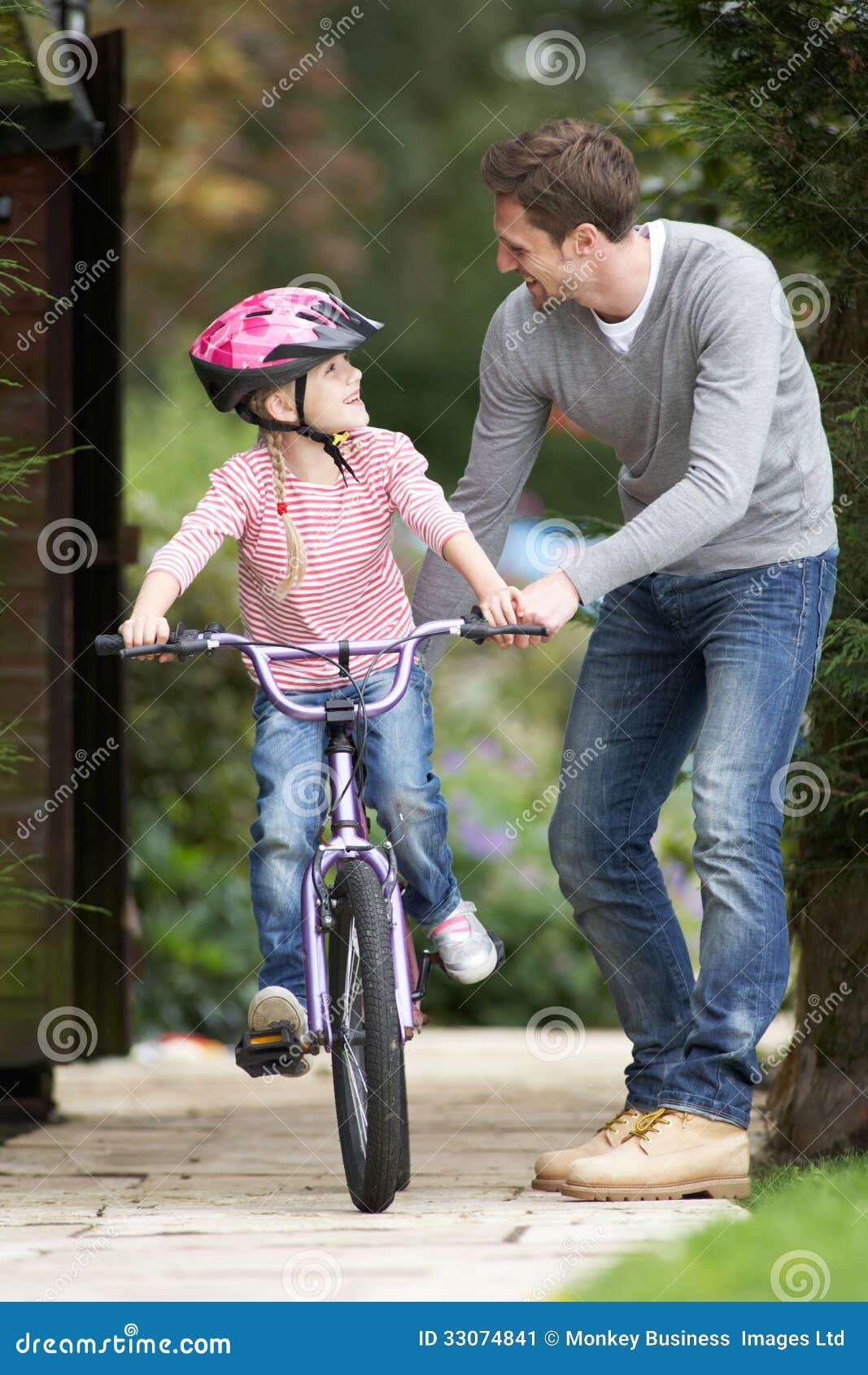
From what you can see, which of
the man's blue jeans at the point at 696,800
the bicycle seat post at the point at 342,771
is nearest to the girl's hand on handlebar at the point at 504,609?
the bicycle seat post at the point at 342,771

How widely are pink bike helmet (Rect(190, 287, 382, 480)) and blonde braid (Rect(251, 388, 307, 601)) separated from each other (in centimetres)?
2

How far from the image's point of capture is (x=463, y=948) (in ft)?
10.5

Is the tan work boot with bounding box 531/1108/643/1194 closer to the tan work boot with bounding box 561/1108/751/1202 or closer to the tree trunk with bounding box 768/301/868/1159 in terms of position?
the tan work boot with bounding box 561/1108/751/1202

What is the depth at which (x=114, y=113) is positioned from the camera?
191 inches

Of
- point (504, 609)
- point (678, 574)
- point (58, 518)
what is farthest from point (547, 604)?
point (58, 518)

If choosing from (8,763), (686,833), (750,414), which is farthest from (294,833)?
(686,833)

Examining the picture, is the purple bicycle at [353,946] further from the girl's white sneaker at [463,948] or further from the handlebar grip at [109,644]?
the girl's white sneaker at [463,948]

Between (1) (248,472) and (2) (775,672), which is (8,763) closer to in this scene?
(1) (248,472)

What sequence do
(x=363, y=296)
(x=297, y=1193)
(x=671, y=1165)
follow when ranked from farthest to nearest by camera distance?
1. (x=363, y=296)
2. (x=297, y=1193)
3. (x=671, y=1165)

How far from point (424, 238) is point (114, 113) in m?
11.3

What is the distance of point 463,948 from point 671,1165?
563 millimetres

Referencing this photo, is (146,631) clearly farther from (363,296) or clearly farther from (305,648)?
(363,296)

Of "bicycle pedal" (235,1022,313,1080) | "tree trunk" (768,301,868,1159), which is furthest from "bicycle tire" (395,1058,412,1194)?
"tree trunk" (768,301,868,1159)

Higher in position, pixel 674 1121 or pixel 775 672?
pixel 775 672
